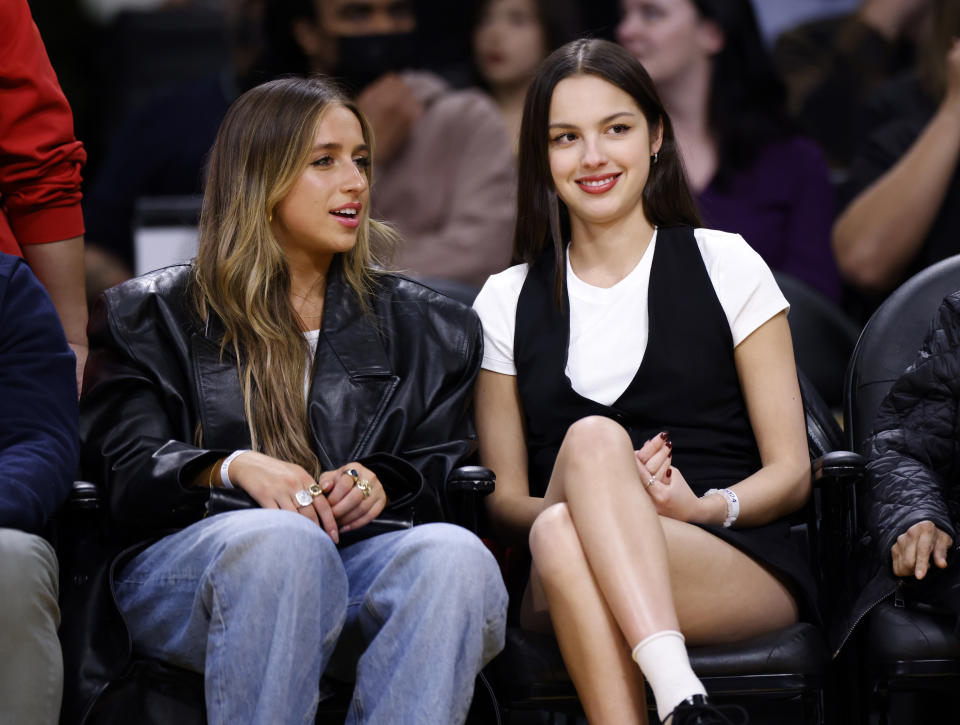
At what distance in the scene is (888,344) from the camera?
2928 mm

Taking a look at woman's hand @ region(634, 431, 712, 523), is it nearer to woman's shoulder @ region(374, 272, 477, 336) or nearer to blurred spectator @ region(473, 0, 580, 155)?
woman's shoulder @ region(374, 272, 477, 336)

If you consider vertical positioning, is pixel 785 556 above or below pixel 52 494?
below

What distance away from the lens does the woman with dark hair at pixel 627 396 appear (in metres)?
2.41

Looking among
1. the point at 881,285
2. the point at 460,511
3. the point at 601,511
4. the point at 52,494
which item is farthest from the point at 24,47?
the point at 881,285

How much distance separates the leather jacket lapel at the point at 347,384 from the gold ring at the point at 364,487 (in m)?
Result: 0.14

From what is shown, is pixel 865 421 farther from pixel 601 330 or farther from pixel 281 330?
pixel 281 330

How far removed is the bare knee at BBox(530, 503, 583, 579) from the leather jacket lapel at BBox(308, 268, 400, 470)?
422 millimetres

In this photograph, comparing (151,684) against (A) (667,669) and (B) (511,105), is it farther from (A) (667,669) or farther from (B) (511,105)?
(B) (511,105)

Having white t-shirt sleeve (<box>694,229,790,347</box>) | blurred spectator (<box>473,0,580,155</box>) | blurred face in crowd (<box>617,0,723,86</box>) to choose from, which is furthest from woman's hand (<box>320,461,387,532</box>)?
blurred spectator (<box>473,0,580,155</box>)

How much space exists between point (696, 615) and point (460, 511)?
47cm

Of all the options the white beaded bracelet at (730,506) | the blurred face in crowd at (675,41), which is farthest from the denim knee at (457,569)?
the blurred face in crowd at (675,41)

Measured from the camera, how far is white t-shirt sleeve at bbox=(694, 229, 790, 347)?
9.08 ft

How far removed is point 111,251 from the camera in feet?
15.8

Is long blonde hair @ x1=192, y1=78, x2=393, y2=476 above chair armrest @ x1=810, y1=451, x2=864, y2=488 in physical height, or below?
above
